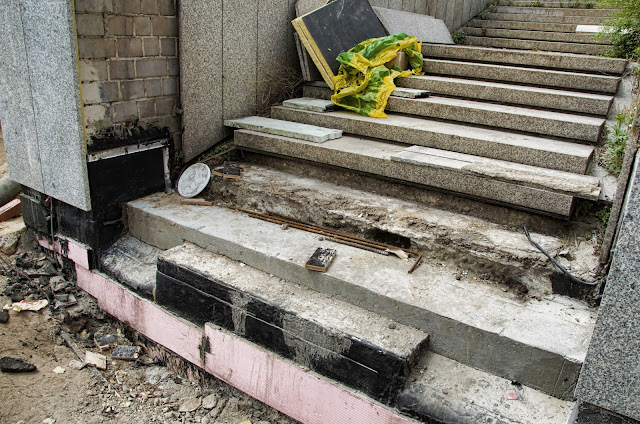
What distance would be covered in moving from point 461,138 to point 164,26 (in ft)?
9.15

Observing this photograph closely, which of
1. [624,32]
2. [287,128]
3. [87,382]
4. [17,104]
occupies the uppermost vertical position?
[624,32]

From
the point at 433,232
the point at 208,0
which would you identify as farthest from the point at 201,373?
the point at 208,0

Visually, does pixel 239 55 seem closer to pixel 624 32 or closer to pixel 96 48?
pixel 96 48

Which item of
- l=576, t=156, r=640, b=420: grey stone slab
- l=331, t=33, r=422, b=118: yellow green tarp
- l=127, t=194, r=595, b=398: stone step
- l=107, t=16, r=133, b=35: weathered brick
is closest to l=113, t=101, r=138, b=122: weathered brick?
l=107, t=16, r=133, b=35: weathered brick

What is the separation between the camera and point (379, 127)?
477 cm

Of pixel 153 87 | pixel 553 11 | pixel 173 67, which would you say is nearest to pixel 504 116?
pixel 173 67

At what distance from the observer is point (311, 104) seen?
5.30 metres

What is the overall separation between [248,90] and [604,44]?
15.9 ft

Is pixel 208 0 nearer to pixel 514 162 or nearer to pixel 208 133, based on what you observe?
pixel 208 133

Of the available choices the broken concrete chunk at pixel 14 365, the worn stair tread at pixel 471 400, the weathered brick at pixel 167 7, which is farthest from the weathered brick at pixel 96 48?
the worn stair tread at pixel 471 400

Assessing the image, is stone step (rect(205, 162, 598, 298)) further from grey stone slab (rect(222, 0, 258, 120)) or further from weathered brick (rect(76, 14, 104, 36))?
weathered brick (rect(76, 14, 104, 36))

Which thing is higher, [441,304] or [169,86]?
[169,86]

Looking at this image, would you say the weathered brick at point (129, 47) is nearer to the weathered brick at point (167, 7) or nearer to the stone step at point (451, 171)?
the weathered brick at point (167, 7)

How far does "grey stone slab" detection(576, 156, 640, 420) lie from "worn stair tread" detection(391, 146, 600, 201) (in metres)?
1.53
